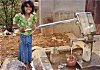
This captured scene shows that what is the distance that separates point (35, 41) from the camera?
19.8 ft

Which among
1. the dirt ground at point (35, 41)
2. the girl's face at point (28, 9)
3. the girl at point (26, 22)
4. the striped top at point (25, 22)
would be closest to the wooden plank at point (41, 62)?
the girl at point (26, 22)

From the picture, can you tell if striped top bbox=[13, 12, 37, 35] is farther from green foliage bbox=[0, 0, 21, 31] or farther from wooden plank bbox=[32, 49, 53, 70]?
green foliage bbox=[0, 0, 21, 31]

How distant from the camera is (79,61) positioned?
167 inches

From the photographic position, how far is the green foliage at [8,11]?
6738mm

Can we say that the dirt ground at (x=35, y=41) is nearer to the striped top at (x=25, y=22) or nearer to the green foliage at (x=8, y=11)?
the green foliage at (x=8, y=11)

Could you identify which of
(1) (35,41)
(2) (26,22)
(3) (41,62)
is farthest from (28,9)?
(1) (35,41)

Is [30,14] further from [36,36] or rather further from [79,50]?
[36,36]

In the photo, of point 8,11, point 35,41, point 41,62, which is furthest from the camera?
point 8,11

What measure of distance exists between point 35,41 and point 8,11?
4.69ft

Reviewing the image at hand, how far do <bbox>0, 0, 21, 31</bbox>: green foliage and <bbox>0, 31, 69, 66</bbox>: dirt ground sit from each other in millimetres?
496

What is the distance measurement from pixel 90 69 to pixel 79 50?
83 centimetres

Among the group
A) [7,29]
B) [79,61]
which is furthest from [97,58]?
[7,29]

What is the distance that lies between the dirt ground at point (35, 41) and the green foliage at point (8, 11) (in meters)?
0.50

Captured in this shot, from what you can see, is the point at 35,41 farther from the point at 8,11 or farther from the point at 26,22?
the point at 26,22
